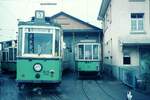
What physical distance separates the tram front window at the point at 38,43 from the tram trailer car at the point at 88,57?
836cm

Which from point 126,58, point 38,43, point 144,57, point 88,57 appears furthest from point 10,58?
point 38,43

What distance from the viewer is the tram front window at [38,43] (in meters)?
13.9

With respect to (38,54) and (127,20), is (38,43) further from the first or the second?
(127,20)

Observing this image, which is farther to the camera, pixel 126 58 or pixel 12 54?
pixel 12 54

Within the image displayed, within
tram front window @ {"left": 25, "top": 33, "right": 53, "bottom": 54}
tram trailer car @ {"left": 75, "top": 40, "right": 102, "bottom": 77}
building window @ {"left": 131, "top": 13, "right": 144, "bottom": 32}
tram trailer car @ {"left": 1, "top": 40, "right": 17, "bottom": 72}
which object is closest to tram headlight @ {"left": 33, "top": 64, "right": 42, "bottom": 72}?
tram front window @ {"left": 25, "top": 33, "right": 53, "bottom": 54}

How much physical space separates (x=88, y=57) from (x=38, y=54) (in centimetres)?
883

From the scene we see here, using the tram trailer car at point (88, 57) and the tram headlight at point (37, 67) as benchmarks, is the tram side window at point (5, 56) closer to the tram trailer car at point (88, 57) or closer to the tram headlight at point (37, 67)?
the tram trailer car at point (88, 57)

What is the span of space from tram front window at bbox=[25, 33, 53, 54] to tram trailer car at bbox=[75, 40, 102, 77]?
8362mm

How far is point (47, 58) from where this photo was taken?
45.4 ft

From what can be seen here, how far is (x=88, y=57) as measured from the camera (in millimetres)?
22250

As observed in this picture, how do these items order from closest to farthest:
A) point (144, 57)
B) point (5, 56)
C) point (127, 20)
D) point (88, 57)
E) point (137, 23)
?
point (88, 57)
point (127, 20)
point (144, 57)
point (137, 23)
point (5, 56)

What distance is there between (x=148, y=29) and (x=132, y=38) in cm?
146

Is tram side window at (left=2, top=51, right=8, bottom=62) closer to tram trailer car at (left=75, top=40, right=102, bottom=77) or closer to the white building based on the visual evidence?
tram trailer car at (left=75, top=40, right=102, bottom=77)

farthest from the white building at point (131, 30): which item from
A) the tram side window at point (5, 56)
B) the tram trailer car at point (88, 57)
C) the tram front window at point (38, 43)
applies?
the tram side window at point (5, 56)
